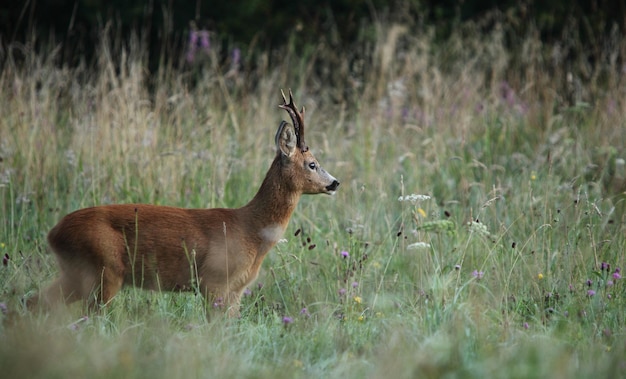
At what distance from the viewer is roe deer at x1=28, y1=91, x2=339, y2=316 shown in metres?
4.72

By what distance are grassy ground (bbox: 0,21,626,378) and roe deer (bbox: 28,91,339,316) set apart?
0.51ft

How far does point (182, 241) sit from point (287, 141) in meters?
0.89

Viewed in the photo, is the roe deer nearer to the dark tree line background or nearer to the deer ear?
the deer ear

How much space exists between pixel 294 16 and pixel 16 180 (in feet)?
21.3

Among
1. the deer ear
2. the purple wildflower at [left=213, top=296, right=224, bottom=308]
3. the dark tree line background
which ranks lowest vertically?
the purple wildflower at [left=213, top=296, right=224, bottom=308]

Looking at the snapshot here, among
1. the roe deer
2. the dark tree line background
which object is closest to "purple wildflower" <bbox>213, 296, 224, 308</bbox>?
the roe deer

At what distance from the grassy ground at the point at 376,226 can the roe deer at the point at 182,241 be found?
0.16m

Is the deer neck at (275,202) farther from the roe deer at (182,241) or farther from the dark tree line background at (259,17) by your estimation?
the dark tree line background at (259,17)

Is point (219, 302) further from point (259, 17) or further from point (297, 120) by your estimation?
point (259, 17)

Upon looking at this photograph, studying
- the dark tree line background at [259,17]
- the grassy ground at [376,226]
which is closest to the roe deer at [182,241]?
the grassy ground at [376,226]

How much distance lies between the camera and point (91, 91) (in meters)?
8.12

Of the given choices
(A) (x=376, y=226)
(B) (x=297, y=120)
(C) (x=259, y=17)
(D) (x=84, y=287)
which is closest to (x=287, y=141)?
(B) (x=297, y=120)

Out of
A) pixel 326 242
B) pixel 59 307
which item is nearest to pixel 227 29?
pixel 326 242

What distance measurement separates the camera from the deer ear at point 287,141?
5320 mm
